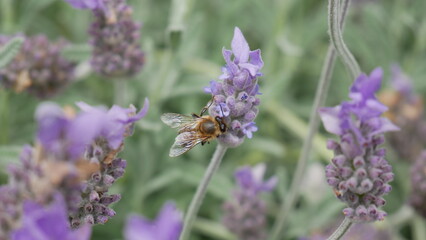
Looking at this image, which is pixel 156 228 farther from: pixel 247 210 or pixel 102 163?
pixel 247 210

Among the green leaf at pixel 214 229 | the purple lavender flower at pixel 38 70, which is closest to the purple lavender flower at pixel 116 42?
the purple lavender flower at pixel 38 70

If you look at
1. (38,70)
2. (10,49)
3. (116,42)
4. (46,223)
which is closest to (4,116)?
(38,70)

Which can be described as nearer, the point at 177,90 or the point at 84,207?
the point at 84,207

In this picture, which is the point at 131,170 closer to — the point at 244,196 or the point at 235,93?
the point at 244,196

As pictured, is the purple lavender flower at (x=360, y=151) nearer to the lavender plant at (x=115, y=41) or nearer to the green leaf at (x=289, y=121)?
the lavender plant at (x=115, y=41)

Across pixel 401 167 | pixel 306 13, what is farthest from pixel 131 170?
pixel 306 13

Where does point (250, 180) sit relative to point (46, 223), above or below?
above
